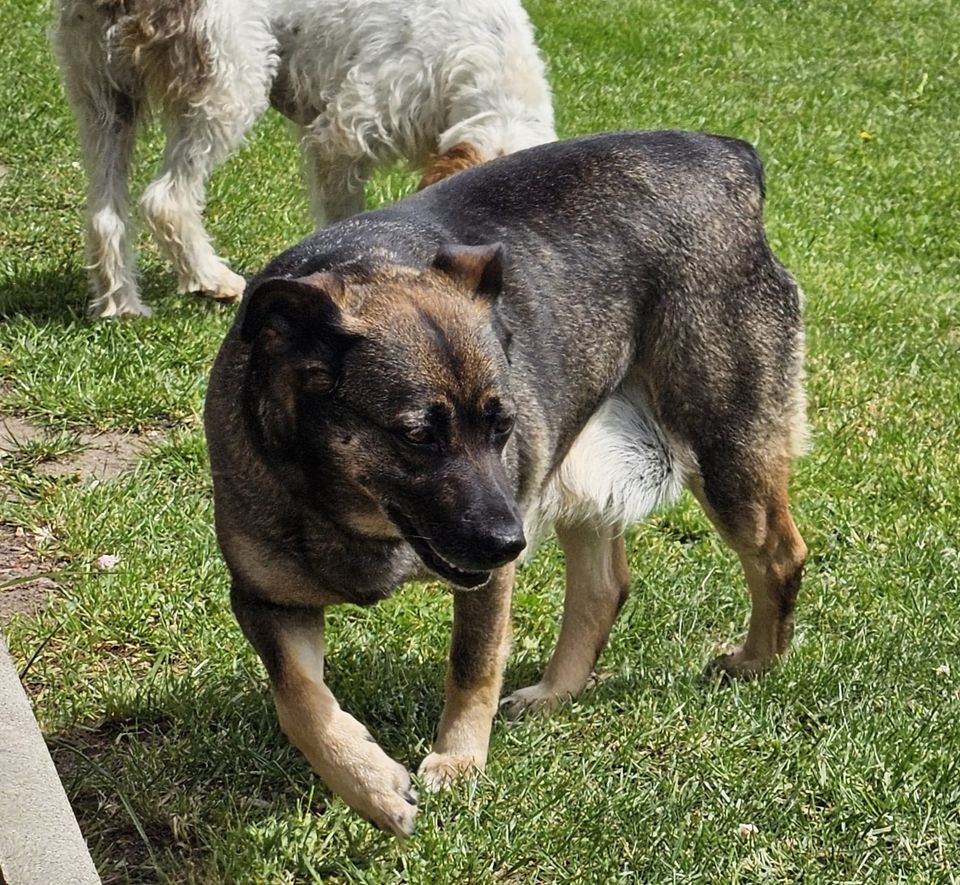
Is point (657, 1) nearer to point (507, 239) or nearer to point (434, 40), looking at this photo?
point (434, 40)

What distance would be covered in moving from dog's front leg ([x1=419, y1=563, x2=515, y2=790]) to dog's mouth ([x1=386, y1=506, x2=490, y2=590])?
297mm

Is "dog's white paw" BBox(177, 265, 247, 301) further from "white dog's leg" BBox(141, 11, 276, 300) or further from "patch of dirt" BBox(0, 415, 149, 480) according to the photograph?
"patch of dirt" BBox(0, 415, 149, 480)

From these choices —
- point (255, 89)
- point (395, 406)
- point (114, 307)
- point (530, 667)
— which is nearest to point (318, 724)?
point (395, 406)

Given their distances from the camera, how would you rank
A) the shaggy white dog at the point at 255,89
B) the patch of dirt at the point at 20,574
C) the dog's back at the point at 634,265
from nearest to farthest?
1. the dog's back at the point at 634,265
2. the patch of dirt at the point at 20,574
3. the shaggy white dog at the point at 255,89

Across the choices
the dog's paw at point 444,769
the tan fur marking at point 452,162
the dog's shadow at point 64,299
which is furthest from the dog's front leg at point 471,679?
the dog's shadow at point 64,299

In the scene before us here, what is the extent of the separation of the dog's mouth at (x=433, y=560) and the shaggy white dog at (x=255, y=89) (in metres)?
3.30

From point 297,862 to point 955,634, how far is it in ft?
7.37

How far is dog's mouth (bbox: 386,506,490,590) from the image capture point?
305 centimetres

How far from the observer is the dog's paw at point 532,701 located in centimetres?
398

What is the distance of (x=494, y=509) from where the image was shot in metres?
2.94

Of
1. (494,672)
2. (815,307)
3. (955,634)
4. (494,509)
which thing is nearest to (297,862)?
(494,672)

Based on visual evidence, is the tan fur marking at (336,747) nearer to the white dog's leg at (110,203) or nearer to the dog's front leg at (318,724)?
the dog's front leg at (318,724)

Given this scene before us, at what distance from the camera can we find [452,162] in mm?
5863

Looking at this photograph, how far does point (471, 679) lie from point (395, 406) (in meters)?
0.85
